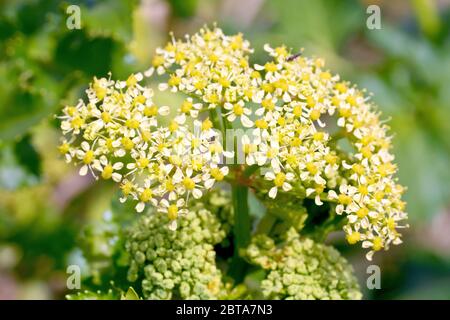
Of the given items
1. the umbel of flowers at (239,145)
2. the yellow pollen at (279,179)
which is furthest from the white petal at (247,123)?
the yellow pollen at (279,179)

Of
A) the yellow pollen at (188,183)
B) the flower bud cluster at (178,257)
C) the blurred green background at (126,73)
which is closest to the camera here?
the yellow pollen at (188,183)

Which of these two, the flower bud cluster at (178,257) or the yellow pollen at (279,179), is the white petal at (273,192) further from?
the flower bud cluster at (178,257)

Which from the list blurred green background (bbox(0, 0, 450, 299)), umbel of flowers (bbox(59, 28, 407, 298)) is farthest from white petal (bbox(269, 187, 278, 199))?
blurred green background (bbox(0, 0, 450, 299))

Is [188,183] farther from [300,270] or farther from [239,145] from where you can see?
[300,270]

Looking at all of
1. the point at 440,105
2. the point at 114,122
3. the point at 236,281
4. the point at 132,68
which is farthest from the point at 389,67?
the point at 114,122

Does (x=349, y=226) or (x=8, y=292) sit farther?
(x=8, y=292)

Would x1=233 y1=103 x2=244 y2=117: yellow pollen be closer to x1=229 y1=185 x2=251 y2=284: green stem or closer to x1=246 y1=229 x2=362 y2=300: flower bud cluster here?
x1=229 y1=185 x2=251 y2=284: green stem
